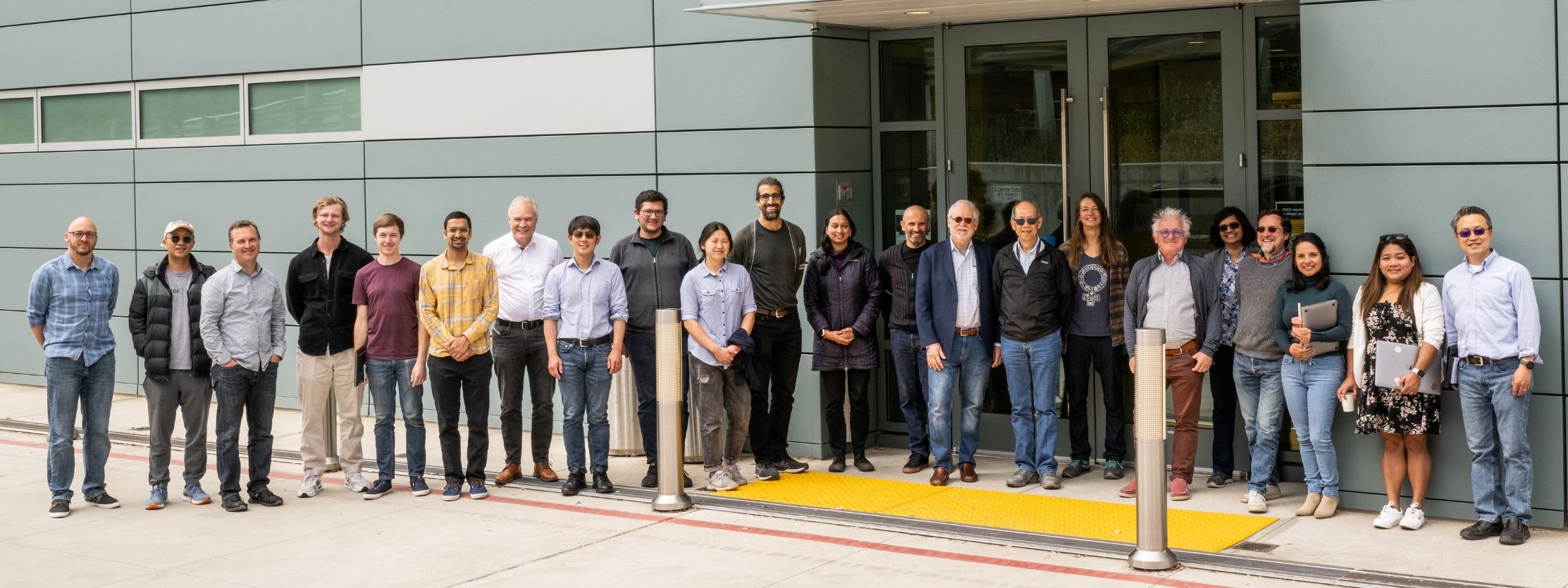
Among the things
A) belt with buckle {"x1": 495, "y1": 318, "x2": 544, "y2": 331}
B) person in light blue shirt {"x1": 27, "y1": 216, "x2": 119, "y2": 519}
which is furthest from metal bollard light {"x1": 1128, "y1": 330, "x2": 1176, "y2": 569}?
person in light blue shirt {"x1": 27, "y1": 216, "x2": 119, "y2": 519}

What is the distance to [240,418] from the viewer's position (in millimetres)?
9422

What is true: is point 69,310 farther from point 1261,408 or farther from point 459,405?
point 1261,408

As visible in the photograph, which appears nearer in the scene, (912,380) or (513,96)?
(912,380)

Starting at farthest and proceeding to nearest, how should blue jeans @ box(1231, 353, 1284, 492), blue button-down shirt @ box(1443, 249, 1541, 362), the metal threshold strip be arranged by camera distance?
blue jeans @ box(1231, 353, 1284, 492), blue button-down shirt @ box(1443, 249, 1541, 362), the metal threshold strip

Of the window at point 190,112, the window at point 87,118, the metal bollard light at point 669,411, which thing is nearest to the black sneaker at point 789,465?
the metal bollard light at point 669,411

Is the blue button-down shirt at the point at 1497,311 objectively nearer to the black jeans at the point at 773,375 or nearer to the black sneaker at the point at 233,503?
A: the black jeans at the point at 773,375

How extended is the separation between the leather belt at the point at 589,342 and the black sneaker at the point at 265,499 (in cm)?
209

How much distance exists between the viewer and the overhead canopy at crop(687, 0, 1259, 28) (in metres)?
9.30

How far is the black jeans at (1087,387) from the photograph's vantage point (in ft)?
31.3

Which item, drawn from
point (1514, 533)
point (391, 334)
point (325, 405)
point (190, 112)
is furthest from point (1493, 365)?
point (190, 112)

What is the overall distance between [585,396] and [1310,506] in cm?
437

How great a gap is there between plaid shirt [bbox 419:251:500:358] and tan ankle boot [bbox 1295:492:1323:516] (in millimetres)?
4938

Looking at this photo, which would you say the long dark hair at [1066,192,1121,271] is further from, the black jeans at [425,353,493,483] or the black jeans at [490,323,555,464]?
the black jeans at [425,353,493,483]

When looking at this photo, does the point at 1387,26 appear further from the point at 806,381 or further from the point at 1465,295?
the point at 806,381
